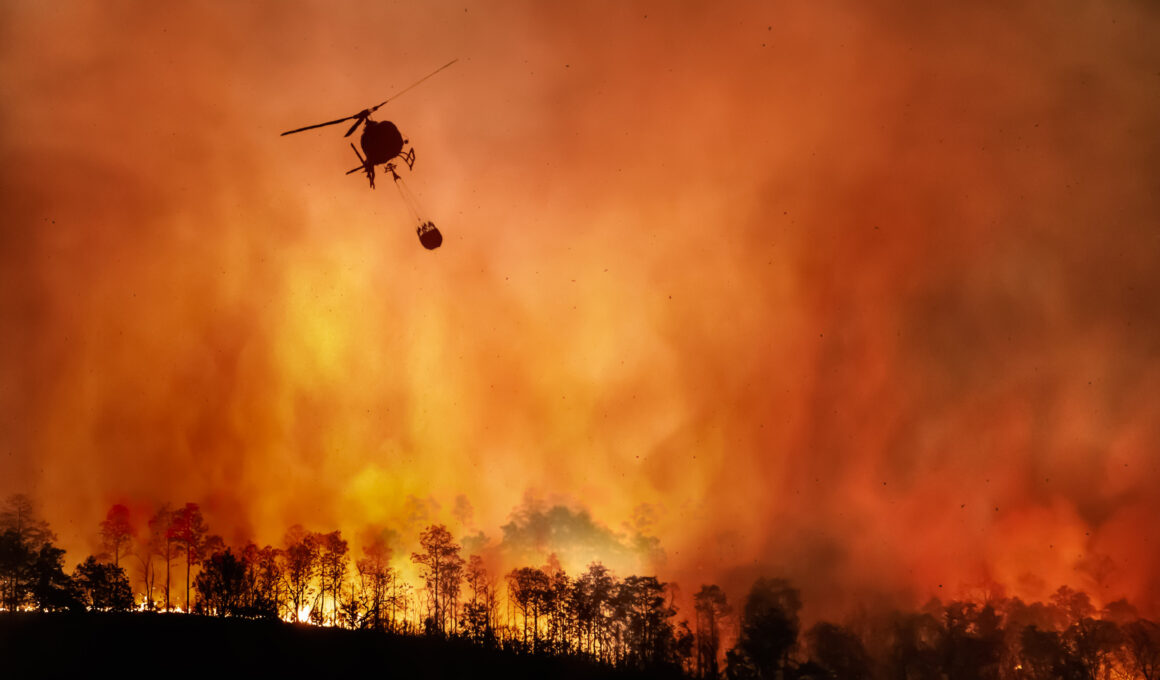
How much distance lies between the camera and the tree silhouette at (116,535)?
11619 cm

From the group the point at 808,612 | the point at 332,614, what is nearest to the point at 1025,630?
the point at 808,612

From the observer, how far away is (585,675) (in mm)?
61969

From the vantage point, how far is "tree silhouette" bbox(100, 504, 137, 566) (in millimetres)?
116188

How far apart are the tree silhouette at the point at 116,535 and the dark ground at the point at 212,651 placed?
72.1 metres

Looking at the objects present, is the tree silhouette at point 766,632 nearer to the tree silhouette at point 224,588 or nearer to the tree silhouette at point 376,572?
the tree silhouette at point 376,572

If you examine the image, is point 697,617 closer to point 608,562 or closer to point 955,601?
point 608,562

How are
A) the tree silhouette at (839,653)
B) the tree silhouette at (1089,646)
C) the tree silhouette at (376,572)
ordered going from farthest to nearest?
the tree silhouette at (839,653), the tree silhouette at (1089,646), the tree silhouette at (376,572)

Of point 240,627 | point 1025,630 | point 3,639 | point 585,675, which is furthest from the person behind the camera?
point 1025,630

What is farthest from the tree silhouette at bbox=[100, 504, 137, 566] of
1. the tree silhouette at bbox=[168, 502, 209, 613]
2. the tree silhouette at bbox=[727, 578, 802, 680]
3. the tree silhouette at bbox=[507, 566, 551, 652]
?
the tree silhouette at bbox=[727, 578, 802, 680]

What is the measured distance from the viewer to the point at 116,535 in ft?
379

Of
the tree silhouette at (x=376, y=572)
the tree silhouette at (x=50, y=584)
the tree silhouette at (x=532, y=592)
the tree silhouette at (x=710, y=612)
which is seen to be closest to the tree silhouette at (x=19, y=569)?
the tree silhouette at (x=50, y=584)

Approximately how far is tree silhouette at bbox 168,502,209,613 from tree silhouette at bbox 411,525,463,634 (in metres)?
28.8

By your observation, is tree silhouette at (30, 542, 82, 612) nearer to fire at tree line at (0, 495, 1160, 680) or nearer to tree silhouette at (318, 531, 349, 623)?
fire at tree line at (0, 495, 1160, 680)

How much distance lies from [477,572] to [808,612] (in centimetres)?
5385
